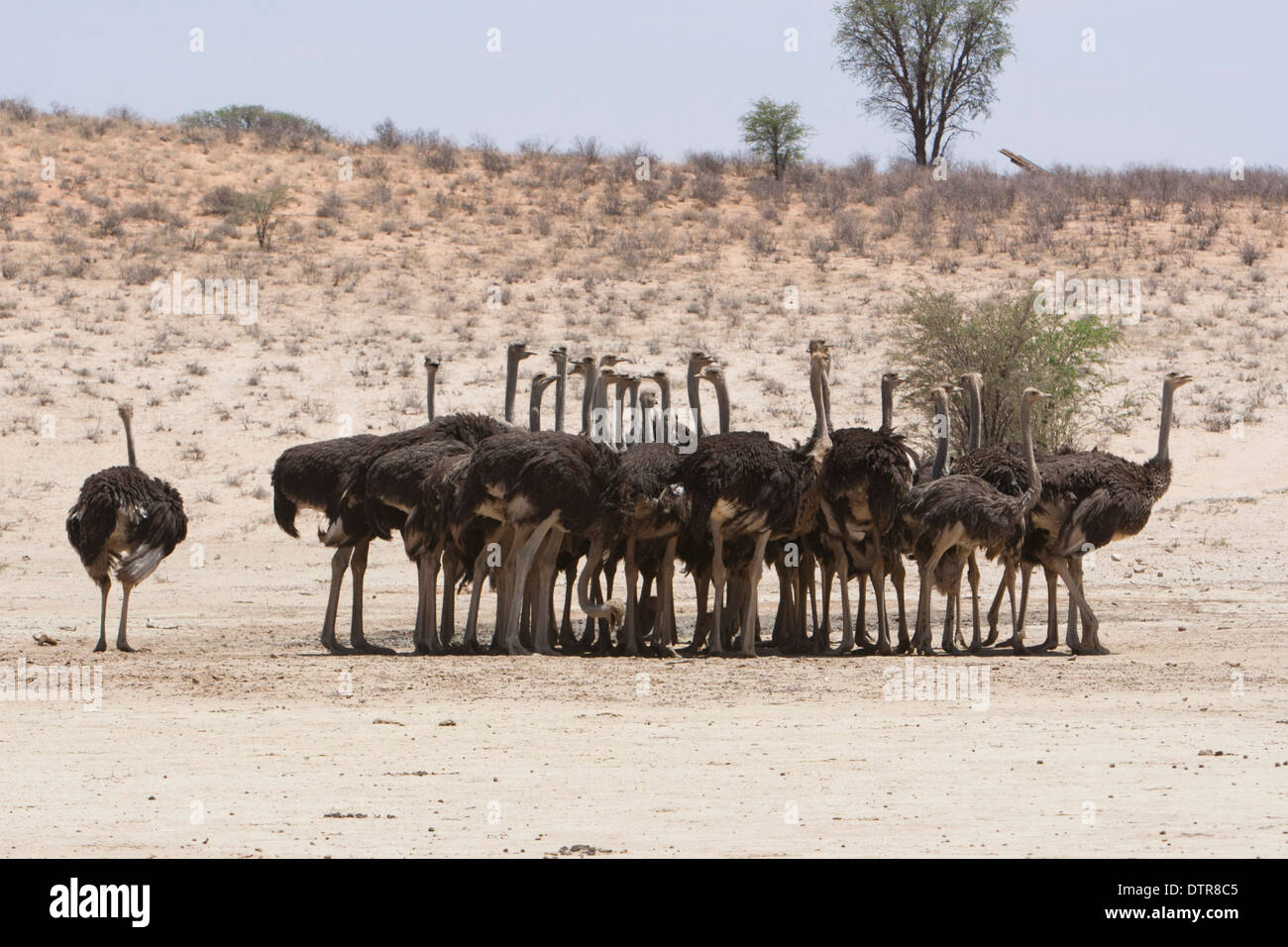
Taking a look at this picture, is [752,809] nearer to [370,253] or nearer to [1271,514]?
[1271,514]

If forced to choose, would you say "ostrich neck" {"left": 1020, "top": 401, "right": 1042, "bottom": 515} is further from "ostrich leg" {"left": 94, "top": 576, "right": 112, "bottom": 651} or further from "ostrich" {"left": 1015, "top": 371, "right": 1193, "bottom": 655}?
"ostrich leg" {"left": 94, "top": 576, "right": 112, "bottom": 651}

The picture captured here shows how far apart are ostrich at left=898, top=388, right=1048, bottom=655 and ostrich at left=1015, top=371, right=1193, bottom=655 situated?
31cm

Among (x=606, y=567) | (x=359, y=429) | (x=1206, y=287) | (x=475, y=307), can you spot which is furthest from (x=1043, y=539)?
(x=1206, y=287)

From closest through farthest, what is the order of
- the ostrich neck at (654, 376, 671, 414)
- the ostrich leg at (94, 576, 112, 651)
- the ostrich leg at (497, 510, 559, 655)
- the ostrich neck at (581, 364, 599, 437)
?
the ostrich leg at (497, 510, 559, 655) < the ostrich leg at (94, 576, 112, 651) < the ostrich neck at (654, 376, 671, 414) < the ostrich neck at (581, 364, 599, 437)

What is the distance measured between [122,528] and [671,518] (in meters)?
3.98

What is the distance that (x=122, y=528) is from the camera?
12.8m

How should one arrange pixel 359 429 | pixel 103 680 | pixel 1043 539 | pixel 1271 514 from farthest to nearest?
pixel 359 429
pixel 1271 514
pixel 1043 539
pixel 103 680

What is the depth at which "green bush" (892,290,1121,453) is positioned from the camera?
2153 cm

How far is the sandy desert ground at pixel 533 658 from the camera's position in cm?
698

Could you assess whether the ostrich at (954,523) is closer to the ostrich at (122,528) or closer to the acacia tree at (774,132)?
the ostrich at (122,528)

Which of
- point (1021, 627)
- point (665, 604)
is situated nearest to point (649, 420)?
point (665, 604)

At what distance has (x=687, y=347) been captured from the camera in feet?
95.6

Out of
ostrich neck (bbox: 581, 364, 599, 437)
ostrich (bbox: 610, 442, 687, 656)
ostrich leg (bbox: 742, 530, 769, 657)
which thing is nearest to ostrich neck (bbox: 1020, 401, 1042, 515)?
ostrich leg (bbox: 742, 530, 769, 657)

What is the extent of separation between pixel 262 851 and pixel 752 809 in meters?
1.94
